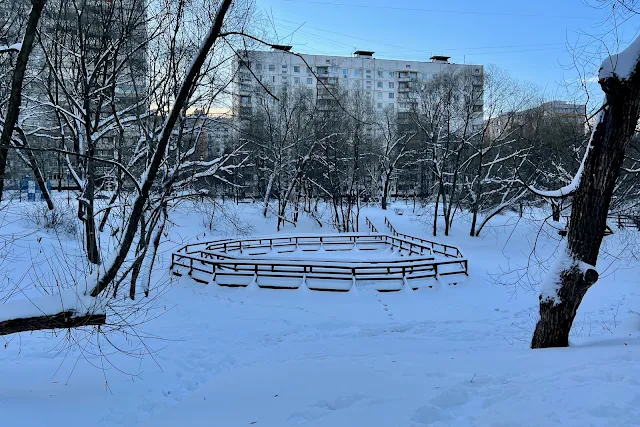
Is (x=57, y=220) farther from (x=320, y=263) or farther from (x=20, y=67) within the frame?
(x=20, y=67)

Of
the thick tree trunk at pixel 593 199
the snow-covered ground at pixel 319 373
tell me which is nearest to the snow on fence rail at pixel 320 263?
the snow-covered ground at pixel 319 373

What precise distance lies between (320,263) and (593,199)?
43.0 ft

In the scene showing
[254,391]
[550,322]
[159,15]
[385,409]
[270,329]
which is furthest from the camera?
[270,329]

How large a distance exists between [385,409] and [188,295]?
10754 mm

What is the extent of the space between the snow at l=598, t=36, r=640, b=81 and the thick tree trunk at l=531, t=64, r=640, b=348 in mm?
62

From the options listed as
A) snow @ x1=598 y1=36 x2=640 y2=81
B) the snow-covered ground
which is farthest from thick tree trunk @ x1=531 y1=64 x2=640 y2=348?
the snow-covered ground

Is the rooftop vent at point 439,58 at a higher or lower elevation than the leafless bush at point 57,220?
higher

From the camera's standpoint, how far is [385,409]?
386 centimetres

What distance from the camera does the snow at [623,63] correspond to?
5.07m

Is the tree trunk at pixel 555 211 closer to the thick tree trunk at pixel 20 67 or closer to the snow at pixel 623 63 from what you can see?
the snow at pixel 623 63

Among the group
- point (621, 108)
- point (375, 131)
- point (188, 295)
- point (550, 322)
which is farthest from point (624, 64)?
→ point (375, 131)

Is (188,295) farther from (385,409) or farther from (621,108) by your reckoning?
(621,108)

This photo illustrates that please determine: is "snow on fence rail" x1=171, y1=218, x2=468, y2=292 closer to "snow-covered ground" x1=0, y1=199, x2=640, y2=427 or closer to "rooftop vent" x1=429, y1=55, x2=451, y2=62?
"snow-covered ground" x1=0, y1=199, x2=640, y2=427

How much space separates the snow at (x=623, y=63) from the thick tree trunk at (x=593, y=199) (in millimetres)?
62
